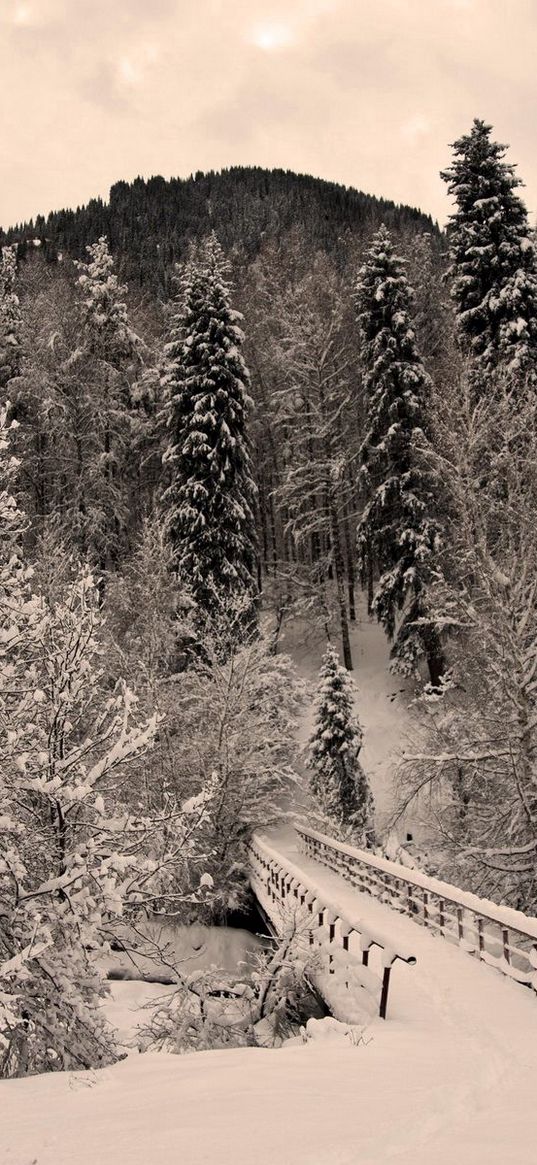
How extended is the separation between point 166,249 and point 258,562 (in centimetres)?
6831

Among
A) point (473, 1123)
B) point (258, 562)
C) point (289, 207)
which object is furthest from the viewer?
point (289, 207)

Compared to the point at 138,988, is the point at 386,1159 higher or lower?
higher

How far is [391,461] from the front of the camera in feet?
87.8

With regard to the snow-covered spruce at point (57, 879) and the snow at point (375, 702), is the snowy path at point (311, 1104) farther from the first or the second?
the snow at point (375, 702)

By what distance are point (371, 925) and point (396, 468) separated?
18.2 metres

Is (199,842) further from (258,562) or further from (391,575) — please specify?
(258,562)

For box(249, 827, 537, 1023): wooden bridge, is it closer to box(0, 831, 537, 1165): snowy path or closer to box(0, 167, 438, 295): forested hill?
box(0, 831, 537, 1165): snowy path

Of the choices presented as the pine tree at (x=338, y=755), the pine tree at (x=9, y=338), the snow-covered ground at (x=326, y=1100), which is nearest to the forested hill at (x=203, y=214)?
the pine tree at (x=9, y=338)

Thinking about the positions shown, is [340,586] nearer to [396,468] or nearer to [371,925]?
[396,468]

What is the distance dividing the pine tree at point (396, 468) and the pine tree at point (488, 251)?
9.55 ft

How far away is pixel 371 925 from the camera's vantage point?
458 inches

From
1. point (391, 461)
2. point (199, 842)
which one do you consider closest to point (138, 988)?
point (199, 842)

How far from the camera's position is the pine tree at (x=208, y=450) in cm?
2689

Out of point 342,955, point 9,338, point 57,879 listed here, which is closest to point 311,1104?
point 57,879
